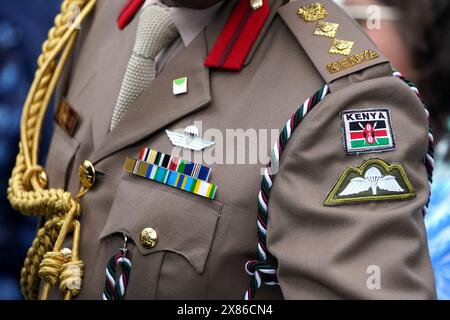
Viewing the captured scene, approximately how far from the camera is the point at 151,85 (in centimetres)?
180

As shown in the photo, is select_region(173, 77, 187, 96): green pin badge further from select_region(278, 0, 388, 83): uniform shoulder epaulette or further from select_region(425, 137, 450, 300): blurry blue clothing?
select_region(425, 137, 450, 300): blurry blue clothing

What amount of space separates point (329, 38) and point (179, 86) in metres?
0.30

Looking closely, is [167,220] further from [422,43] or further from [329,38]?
[422,43]

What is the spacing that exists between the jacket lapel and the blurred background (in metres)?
0.67

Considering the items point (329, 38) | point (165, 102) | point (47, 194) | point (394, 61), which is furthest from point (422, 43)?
point (47, 194)

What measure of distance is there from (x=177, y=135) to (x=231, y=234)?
0.22 m

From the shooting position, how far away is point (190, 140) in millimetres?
1705

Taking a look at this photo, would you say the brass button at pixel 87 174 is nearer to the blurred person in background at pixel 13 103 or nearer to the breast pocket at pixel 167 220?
the breast pocket at pixel 167 220

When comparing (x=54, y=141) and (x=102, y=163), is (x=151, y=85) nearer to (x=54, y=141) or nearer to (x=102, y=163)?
(x=102, y=163)

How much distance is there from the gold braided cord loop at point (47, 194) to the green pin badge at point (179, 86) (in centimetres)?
31

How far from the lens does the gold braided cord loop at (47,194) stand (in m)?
1.78

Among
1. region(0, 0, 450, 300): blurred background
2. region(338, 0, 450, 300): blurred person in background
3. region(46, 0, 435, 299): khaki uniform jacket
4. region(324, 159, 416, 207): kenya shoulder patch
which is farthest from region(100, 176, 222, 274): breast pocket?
region(338, 0, 450, 300): blurred person in background

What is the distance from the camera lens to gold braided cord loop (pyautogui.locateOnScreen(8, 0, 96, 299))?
1.78 metres
